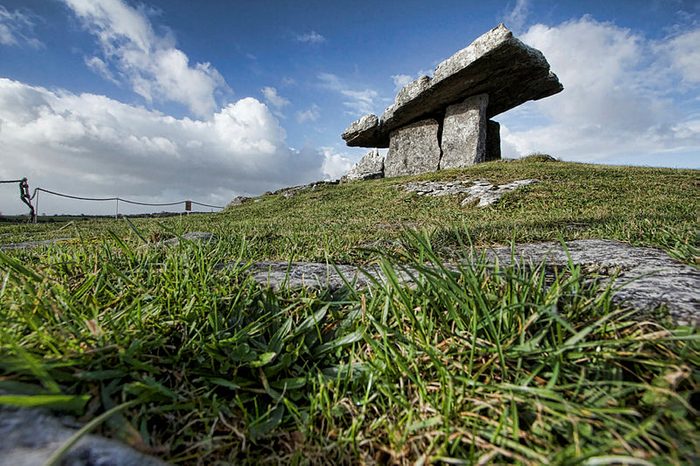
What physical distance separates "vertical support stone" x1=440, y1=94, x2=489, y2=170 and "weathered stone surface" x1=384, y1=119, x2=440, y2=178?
51cm

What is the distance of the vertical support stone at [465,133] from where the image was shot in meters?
13.9

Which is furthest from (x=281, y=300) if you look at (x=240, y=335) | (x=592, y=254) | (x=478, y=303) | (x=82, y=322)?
(x=592, y=254)

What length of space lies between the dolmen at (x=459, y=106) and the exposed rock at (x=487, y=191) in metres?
4.94

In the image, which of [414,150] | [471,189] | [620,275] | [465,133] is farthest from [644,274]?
[414,150]

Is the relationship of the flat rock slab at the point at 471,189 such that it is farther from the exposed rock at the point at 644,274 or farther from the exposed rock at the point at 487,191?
the exposed rock at the point at 644,274

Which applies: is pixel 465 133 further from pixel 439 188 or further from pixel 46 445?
pixel 46 445

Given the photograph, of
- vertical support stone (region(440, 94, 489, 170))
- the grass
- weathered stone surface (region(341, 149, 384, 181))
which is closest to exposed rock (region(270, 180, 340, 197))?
weathered stone surface (region(341, 149, 384, 181))

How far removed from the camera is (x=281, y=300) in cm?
159

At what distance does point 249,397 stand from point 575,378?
1.00 meters

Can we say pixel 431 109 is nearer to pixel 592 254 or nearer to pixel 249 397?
pixel 592 254

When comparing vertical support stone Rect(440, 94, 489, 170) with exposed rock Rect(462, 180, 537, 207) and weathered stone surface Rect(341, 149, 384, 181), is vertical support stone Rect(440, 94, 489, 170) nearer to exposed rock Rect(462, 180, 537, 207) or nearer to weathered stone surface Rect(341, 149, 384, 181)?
weathered stone surface Rect(341, 149, 384, 181)

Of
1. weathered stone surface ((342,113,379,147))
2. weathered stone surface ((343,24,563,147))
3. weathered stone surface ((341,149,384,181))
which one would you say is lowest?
weathered stone surface ((341,149,384,181))

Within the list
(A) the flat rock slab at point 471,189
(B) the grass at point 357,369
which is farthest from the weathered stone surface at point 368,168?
(B) the grass at point 357,369

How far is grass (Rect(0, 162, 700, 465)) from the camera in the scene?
870 millimetres
